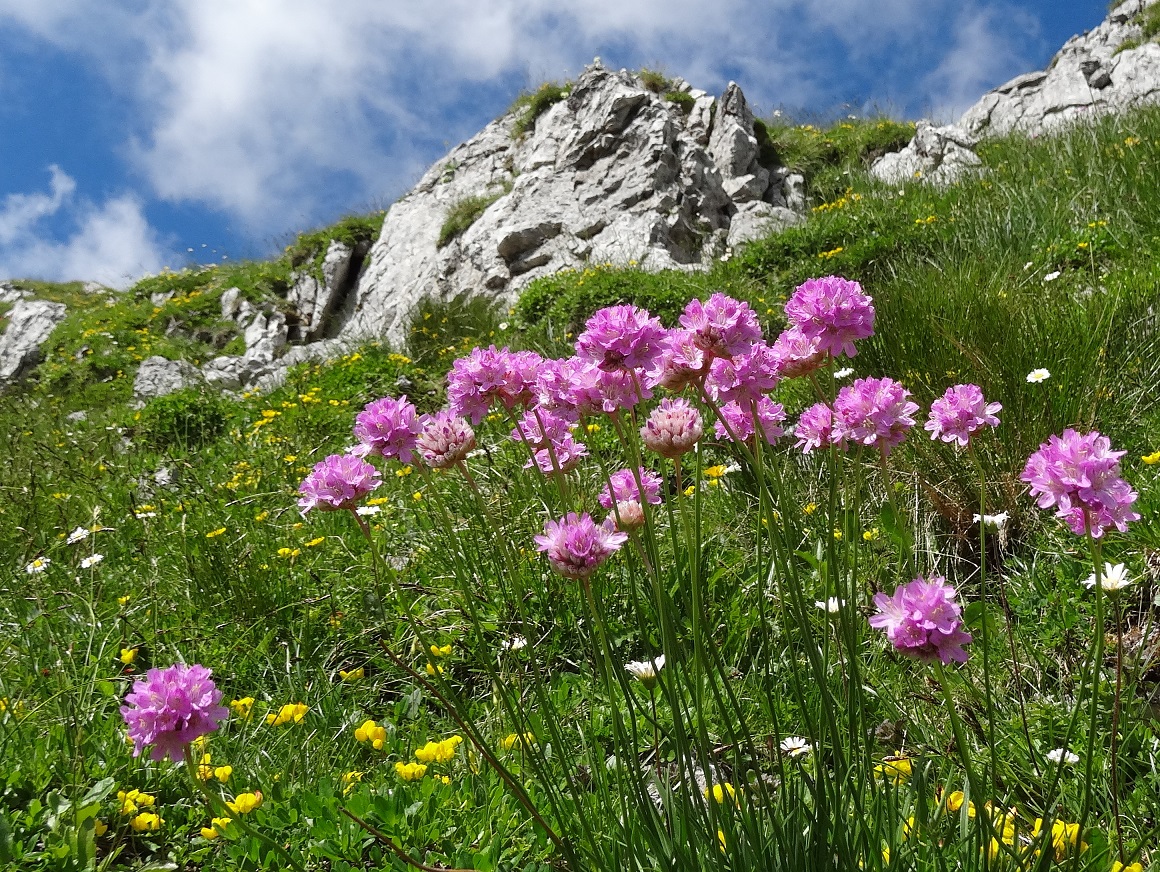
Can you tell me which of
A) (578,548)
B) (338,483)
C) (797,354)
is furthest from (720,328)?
(338,483)

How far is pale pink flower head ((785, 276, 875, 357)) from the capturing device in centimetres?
121

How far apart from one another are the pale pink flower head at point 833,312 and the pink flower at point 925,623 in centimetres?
42

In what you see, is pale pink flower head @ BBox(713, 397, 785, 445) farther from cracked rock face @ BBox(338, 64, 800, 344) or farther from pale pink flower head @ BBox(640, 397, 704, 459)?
cracked rock face @ BBox(338, 64, 800, 344)

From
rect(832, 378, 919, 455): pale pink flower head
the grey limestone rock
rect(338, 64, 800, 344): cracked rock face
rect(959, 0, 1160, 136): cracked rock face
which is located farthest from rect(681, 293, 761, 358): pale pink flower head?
the grey limestone rock

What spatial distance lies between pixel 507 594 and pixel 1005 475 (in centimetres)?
187

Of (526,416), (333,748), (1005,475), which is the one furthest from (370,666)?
(1005,475)

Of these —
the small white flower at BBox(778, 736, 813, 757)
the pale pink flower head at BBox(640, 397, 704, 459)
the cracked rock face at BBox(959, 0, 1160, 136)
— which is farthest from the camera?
the cracked rock face at BBox(959, 0, 1160, 136)

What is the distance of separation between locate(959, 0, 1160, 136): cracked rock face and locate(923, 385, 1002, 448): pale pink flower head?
11.9m

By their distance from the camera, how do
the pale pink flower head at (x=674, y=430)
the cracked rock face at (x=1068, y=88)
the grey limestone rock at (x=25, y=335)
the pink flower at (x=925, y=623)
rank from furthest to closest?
1. the grey limestone rock at (x=25, y=335)
2. the cracked rock face at (x=1068, y=88)
3. the pale pink flower head at (x=674, y=430)
4. the pink flower at (x=925, y=623)

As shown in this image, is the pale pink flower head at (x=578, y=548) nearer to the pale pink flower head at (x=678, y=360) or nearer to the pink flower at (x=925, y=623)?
the pale pink flower head at (x=678, y=360)

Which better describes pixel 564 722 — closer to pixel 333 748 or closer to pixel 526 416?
pixel 333 748

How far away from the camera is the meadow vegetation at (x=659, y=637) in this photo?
3.86ft

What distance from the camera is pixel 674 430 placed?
1230 mm

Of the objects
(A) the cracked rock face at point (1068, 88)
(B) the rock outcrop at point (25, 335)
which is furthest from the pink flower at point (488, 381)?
(B) the rock outcrop at point (25, 335)
